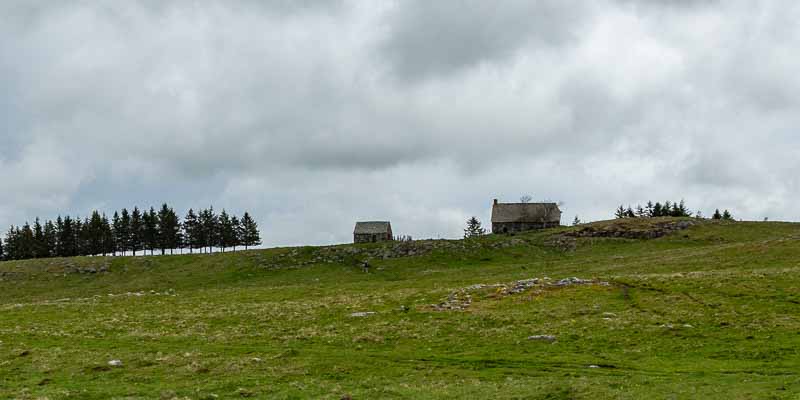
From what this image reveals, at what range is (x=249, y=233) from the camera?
17225 cm

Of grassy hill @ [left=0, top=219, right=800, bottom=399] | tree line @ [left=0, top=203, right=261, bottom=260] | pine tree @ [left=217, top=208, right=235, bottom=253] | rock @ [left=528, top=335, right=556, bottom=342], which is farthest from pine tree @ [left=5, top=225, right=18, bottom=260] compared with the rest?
rock @ [left=528, top=335, right=556, bottom=342]

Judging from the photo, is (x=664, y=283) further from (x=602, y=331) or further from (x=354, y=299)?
(x=354, y=299)

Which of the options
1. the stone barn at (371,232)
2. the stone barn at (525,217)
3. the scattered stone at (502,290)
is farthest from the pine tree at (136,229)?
the scattered stone at (502,290)

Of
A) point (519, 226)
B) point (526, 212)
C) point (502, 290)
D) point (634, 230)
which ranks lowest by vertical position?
point (502, 290)

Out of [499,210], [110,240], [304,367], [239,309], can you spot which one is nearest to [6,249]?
[110,240]

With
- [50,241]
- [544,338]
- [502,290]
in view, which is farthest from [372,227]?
[544,338]

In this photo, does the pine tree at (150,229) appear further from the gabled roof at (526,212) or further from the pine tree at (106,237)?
the gabled roof at (526,212)

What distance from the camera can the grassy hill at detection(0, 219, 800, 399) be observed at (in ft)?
80.2

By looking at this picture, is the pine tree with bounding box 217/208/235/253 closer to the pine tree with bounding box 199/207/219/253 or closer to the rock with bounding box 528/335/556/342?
the pine tree with bounding box 199/207/219/253

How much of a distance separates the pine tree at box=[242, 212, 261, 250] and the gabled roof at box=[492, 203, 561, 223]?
2566 inches

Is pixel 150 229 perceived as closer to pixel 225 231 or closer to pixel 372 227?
pixel 225 231

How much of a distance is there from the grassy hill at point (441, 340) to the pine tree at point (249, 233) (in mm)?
105450

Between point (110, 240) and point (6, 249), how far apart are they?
36144 mm

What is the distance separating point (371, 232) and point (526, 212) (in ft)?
135
